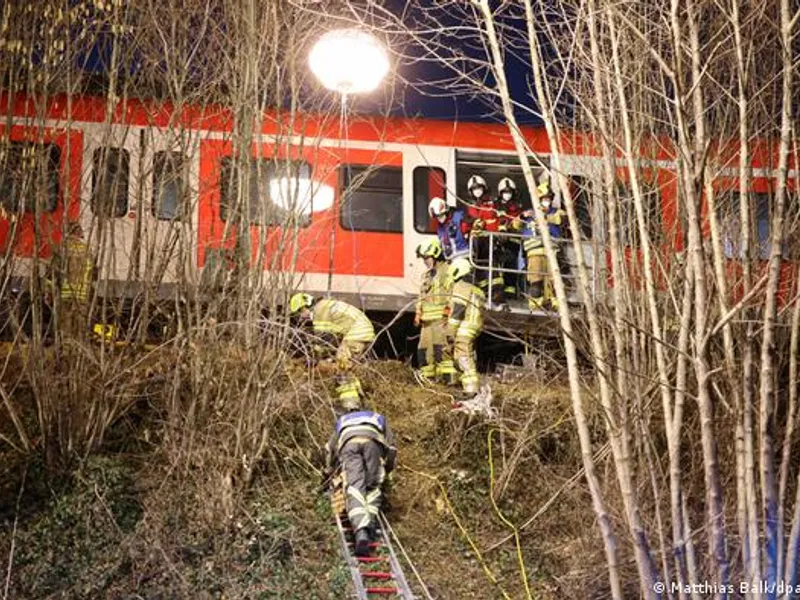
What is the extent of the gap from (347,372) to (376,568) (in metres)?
2.66

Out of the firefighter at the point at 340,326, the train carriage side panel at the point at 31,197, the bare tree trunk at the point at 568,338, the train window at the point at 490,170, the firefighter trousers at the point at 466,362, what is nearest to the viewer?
the bare tree trunk at the point at 568,338

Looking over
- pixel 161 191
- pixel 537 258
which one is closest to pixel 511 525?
pixel 537 258

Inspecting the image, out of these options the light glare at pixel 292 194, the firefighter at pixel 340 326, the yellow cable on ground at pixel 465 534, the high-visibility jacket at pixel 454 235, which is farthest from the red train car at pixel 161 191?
the yellow cable on ground at pixel 465 534

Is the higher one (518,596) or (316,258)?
(316,258)

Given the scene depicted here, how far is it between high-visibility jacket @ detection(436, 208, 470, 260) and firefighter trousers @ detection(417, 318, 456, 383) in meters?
0.76

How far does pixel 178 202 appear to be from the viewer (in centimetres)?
851

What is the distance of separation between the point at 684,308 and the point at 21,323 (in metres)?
5.84

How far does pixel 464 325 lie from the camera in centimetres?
1011

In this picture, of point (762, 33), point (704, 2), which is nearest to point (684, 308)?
point (704, 2)

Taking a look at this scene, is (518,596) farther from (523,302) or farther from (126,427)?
(523,302)

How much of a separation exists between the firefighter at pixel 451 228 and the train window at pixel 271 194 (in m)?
2.46

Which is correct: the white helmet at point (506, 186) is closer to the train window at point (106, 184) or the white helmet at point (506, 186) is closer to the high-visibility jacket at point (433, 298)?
the high-visibility jacket at point (433, 298)

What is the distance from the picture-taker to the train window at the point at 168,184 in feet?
27.7

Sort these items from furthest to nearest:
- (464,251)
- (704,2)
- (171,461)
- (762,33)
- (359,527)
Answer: (464,251) < (171,461) < (359,527) < (762,33) < (704,2)
